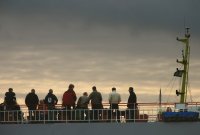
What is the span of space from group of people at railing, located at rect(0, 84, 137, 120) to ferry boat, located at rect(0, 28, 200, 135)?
0.13 feet

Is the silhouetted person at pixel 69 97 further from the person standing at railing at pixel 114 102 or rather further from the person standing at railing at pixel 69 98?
the person standing at railing at pixel 114 102

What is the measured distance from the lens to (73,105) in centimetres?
4009

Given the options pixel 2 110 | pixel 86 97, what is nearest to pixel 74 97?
pixel 86 97

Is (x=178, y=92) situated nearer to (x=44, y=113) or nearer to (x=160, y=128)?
(x=160, y=128)

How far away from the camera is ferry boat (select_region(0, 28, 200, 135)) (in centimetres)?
3884

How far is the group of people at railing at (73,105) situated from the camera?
1565 inches

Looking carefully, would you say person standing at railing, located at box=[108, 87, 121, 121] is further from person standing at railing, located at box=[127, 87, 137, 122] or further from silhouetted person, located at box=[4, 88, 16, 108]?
silhouetted person, located at box=[4, 88, 16, 108]

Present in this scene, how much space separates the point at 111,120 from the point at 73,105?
1732 mm

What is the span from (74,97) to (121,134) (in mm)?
2552

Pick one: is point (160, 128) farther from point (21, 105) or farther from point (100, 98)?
point (21, 105)

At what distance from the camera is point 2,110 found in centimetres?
4050

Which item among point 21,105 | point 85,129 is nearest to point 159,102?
point 85,129

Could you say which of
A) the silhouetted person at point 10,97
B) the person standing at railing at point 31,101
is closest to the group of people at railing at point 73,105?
Result: the person standing at railing at point 31,101

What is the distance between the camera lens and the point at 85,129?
3928 centimetres
